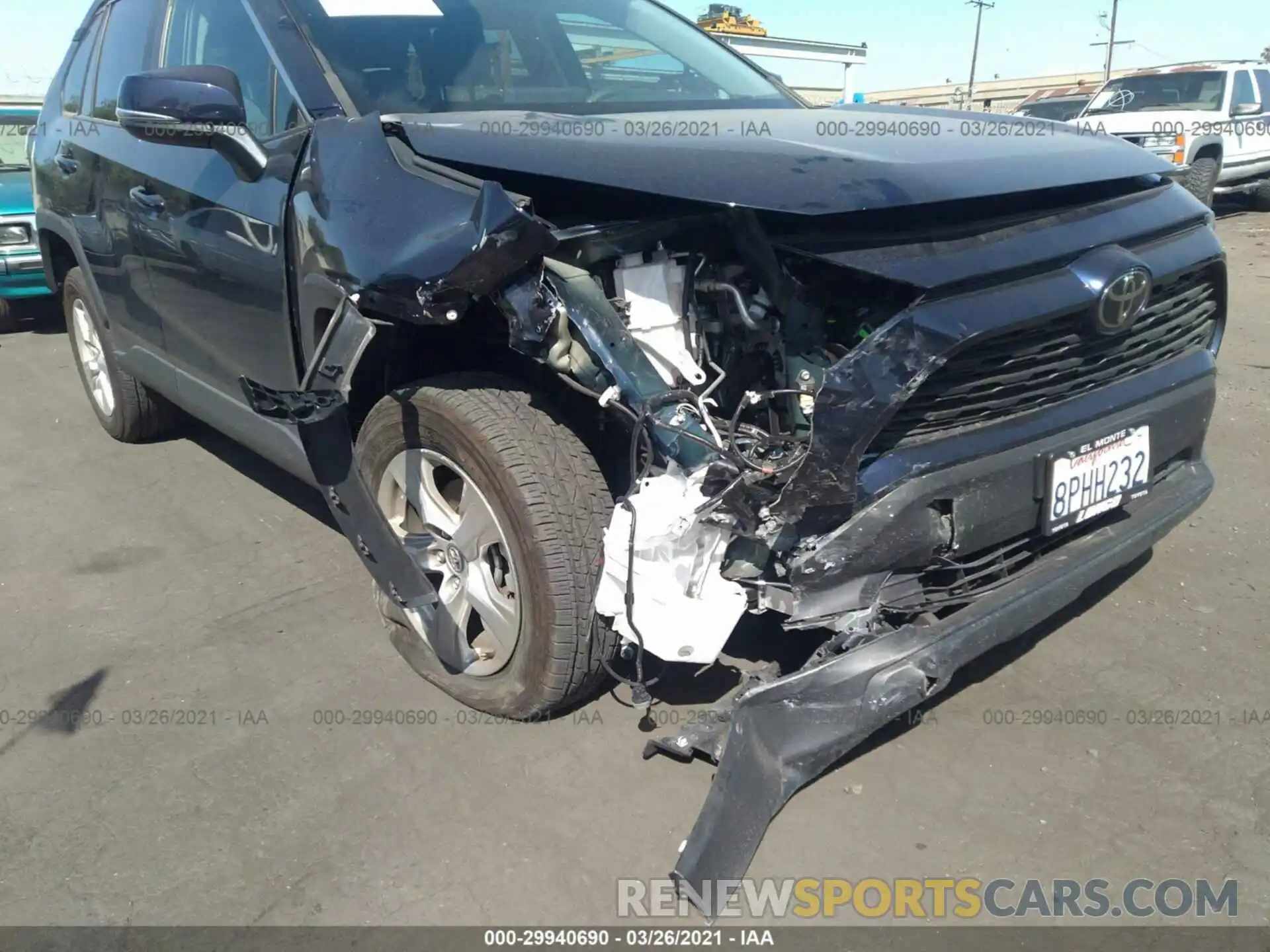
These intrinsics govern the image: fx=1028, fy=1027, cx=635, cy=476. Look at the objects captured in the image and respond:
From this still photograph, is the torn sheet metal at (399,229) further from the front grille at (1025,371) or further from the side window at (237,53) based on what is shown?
the front grille at (1025,371)

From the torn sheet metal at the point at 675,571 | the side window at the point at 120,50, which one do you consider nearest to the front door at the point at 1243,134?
the side window at the point at 120,50

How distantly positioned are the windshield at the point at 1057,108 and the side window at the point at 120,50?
40.7ft

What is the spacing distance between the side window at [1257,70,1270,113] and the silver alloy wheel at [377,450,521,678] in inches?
520

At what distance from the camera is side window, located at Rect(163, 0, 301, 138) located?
9.47 ft

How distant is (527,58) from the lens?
10.7ft

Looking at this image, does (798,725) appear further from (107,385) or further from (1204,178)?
(1204,178)

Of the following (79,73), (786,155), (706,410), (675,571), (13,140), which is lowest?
(675,571)

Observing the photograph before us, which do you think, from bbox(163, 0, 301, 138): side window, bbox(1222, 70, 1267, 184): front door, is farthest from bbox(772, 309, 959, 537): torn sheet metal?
bbox(1222, 70, 1267, 184): front door

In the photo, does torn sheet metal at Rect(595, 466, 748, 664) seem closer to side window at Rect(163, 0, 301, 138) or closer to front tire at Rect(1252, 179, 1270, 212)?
side window at Rect(163, 0, 301, 138)

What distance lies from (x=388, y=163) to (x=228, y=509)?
2189 millimetres

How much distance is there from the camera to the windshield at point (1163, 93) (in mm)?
12070

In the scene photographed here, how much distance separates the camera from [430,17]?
10.2 feet

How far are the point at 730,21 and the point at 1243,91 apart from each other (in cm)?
881

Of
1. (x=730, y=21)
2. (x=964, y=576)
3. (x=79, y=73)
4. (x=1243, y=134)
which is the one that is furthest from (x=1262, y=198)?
(x=79, y=73)
